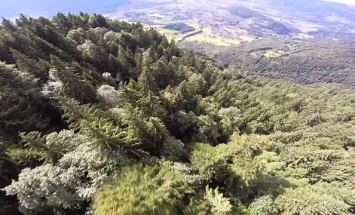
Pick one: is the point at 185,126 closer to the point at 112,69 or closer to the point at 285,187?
the point at 285,187

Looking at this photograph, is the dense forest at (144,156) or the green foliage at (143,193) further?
the dense forest at (144,156)

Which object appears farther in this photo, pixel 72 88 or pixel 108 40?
pixel 108 40

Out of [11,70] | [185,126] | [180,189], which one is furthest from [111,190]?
[11,70]

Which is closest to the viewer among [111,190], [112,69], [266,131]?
[111,190]

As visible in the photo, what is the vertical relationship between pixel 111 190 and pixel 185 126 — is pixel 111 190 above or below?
above

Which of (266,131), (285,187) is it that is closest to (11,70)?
(285,187)

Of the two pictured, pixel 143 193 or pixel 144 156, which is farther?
pixel 144 156

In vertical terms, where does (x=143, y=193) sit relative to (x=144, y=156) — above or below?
above

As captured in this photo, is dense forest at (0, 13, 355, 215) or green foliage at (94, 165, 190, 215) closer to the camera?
green foliage at (94, 165, 190, 215)

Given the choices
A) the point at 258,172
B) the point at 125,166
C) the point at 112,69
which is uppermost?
the point at 125,166

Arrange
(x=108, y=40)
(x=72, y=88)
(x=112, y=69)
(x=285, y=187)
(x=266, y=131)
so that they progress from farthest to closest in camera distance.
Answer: (x=108, y=40) < (x=112, y=69) < (x=266, y=131) < (x=72, y=88) < (x=285, y=187)
